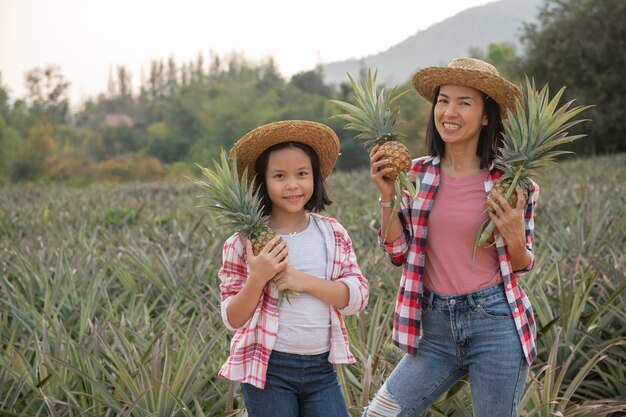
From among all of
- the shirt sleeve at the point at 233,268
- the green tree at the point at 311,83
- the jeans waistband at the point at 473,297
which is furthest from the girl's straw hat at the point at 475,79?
the green tree at the point at 311,83

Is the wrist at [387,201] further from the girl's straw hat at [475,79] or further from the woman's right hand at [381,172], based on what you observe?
the girl's straw hat at [475,79]

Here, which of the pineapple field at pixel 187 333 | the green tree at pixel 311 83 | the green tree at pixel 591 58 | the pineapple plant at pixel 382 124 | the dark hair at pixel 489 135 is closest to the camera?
the pineapple plant at pixel 382 124

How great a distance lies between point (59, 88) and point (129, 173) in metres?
16.7

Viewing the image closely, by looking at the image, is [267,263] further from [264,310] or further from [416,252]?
→ [416,252]

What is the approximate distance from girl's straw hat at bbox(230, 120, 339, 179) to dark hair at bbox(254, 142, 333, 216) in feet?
0.05

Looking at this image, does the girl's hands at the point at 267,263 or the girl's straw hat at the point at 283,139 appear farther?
the girl's straw hat at the point at 283,139

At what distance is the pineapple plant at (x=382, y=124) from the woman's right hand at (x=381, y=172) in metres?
0.01

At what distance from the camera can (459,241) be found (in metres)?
2.36

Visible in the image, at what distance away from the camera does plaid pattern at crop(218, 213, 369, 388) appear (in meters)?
2.18

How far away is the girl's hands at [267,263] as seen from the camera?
2088 mm

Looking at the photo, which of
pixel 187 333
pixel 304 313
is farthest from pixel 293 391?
pixel 187 333

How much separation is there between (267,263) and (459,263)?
67 centimetres

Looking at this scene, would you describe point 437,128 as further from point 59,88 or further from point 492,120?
point 59,88

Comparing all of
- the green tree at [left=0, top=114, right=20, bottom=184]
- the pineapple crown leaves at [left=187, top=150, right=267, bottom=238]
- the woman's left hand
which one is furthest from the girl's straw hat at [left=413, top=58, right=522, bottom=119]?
the green tree at [left=0, top=114, right=20, bottom=184]
